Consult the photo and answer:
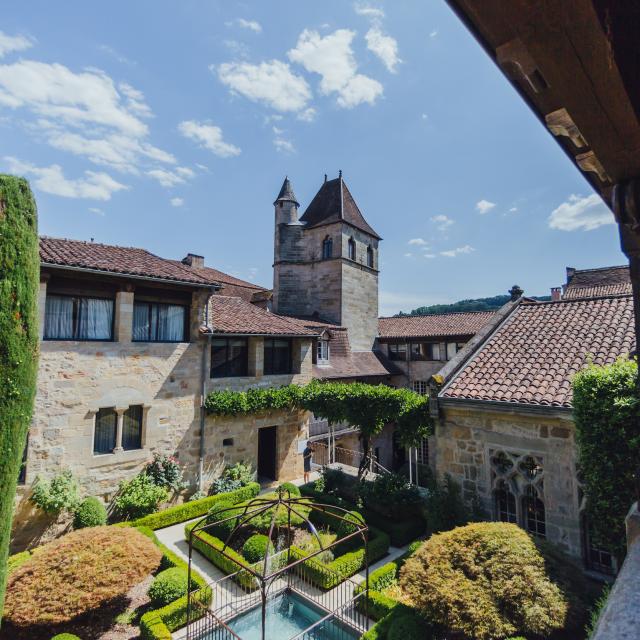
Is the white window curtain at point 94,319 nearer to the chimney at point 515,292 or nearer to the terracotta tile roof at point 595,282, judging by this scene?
the chimney at point 515,292

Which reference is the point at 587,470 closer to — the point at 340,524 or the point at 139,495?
the point at 340,524

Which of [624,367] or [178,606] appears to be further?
[178,606]

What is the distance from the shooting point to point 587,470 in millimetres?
7266

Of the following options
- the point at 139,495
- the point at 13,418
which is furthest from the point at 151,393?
the point at 13,418

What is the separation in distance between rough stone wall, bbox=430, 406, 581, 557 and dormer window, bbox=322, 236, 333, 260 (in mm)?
20327

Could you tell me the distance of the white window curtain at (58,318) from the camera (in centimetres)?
1150

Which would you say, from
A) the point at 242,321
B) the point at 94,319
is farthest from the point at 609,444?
the point at 94,319

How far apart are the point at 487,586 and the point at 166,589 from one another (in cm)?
702

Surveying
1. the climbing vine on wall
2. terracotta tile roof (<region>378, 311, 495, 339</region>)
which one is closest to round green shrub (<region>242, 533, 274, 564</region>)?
the climbing vine on wall

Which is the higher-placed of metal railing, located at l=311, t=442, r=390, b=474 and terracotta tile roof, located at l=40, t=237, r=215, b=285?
terracotta tile roof, located at l=40, t=237, r=215, b=285

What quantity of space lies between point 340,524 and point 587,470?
7.06m

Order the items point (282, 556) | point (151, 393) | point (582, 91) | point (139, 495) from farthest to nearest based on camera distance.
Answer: point (151, 393), point (139, 495), point (282, 556), point (582, 91)

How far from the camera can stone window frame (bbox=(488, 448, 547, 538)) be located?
28.6 feet

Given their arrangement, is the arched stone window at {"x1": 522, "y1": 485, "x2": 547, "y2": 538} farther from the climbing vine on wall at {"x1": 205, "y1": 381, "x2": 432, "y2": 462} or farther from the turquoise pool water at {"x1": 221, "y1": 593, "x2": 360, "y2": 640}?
the turquoise pool water at {"x1": 221, "y1": 593, "x2": 360, "y2": 640}
